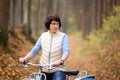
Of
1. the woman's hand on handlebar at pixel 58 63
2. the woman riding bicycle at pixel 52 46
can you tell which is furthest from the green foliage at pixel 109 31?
the woman's hand on handlebar at pixel 58 63

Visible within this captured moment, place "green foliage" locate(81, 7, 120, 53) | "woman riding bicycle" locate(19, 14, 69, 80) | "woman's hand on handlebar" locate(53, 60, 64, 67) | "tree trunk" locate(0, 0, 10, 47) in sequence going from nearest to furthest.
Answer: "woman's hand on handlebar" locate(53, 60, 64, 67), "woman riding bicycle" locate(19, 14, 69, 80), "tree trunk" locate(0, 0, 10, 47), "green foliage" locate(81, 7, 120, 53)

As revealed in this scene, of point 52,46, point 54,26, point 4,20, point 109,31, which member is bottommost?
point 109,31

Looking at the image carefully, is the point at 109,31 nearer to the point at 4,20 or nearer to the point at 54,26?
the point at 4,20

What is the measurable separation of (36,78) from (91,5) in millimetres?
47951

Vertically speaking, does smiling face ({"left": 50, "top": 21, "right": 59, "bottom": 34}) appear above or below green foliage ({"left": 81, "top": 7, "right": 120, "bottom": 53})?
above

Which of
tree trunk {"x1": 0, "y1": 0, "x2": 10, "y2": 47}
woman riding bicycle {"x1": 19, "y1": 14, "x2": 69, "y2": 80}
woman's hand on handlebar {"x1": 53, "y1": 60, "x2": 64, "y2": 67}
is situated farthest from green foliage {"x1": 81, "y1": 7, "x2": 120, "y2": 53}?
woman's hand on handlebar {"x1": 53, "y1": 60, "x2": 64, "y2": 67}

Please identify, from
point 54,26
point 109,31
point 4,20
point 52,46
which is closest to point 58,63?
point 52,46

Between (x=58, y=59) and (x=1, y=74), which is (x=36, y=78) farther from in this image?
(x=1, y=74)

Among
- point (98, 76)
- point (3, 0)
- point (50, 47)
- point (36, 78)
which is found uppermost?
point (3, 0)

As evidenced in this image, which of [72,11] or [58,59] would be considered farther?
[72,11]

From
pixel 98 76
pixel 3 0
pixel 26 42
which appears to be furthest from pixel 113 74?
pixel 26 42

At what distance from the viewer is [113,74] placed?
47.4ft

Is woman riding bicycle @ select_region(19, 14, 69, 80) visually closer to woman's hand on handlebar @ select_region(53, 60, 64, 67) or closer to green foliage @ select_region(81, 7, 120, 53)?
woman's hand on handlebar @ select_region(53, 60, 64, 67)

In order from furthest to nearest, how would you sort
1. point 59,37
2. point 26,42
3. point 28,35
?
point 28,35 < point 26,42 < point 59,37
